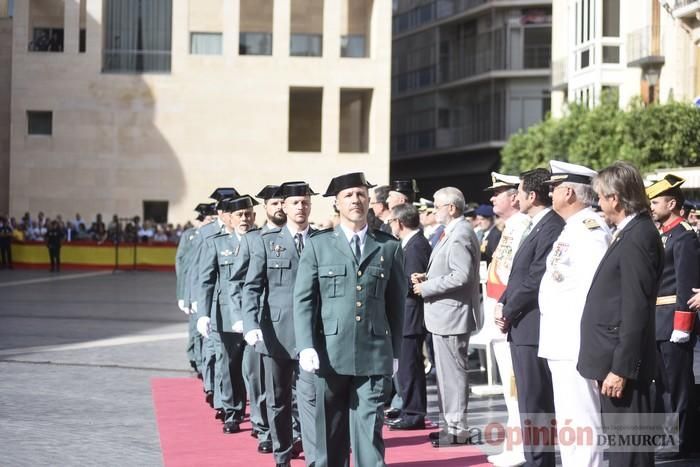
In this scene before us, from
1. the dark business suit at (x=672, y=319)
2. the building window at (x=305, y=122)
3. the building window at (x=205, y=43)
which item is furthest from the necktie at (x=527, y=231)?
the building window at (x=305, y=122)

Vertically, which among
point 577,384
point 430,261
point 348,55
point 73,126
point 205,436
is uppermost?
point 348,55

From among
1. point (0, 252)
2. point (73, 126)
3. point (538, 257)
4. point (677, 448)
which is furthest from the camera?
point (73, 126)

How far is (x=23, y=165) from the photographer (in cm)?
4894

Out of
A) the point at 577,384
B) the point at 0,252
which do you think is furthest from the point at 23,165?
the point at 577,384

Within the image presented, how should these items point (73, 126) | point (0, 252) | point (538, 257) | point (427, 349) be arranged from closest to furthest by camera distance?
point (538, 257)
point (427, 349)
point (0, 252)
point (73, 126)

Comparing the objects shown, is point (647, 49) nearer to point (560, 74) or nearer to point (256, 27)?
→ point (560, 74)

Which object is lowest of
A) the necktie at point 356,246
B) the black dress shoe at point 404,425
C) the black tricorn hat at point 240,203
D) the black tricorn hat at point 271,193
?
the black dress shoe at point 404,425

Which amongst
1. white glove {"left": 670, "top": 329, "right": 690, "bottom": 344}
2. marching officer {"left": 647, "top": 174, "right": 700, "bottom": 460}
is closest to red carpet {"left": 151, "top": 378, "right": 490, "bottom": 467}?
marching officer {"left": 647, "top": 174, "right": 700, "bottom": 460}

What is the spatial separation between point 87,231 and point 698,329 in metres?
38.0

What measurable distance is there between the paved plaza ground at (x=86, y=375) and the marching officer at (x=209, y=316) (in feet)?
2.29

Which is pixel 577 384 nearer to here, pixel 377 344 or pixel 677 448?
pixel 377 344

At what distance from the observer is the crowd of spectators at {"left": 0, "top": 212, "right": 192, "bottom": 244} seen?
4303 centimetres

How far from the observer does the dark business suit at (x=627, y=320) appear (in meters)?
6.71

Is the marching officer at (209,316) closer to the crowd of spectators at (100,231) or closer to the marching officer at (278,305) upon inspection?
the marching officer at (278,305)
